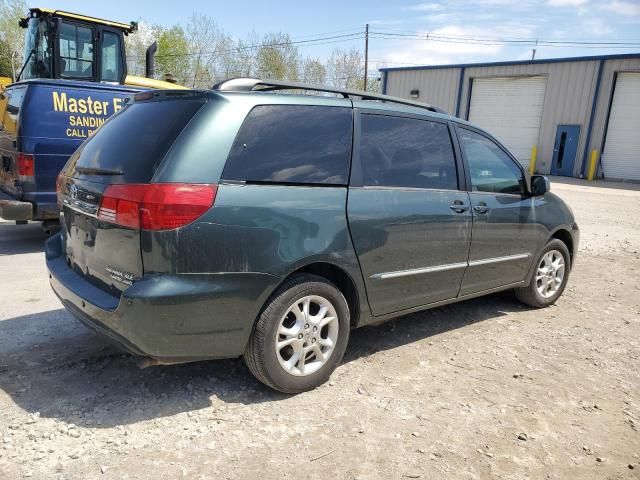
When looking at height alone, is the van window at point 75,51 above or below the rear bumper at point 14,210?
above

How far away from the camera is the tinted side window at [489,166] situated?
13.8 ft

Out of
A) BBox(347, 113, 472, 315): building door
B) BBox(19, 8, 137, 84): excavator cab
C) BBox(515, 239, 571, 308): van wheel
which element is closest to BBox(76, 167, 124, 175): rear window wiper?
BBox(347, 113, 472, 315): building door

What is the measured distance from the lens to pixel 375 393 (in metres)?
3.25

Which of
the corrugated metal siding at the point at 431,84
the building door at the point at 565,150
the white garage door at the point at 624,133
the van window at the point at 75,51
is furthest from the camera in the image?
the corrugated metal siding at the point at 431,84

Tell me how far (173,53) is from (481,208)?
50.0 m

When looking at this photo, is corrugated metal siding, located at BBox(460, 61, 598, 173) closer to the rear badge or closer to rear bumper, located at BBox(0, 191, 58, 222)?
rear bumper, located at BBox(0, 191, 58, 222)

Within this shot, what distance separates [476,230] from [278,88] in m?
1.92

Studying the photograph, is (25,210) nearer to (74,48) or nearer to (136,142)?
(74,48)

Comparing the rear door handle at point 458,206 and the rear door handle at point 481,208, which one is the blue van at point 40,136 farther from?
the rear door handle at point 481,208

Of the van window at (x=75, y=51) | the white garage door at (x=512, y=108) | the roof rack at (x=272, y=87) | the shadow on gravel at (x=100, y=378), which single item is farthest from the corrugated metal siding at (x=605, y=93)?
the shadow on gravel at (x=100, y=378)

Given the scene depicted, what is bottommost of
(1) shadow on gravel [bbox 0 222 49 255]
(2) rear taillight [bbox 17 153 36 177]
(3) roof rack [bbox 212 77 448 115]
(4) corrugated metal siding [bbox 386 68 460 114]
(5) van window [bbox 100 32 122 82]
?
(1) shadow on gravel [bbox 0 222 49 255]

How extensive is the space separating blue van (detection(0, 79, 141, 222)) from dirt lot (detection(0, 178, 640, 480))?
6.37ft

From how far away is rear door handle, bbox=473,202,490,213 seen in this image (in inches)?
162

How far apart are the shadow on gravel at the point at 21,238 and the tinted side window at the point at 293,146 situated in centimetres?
490
